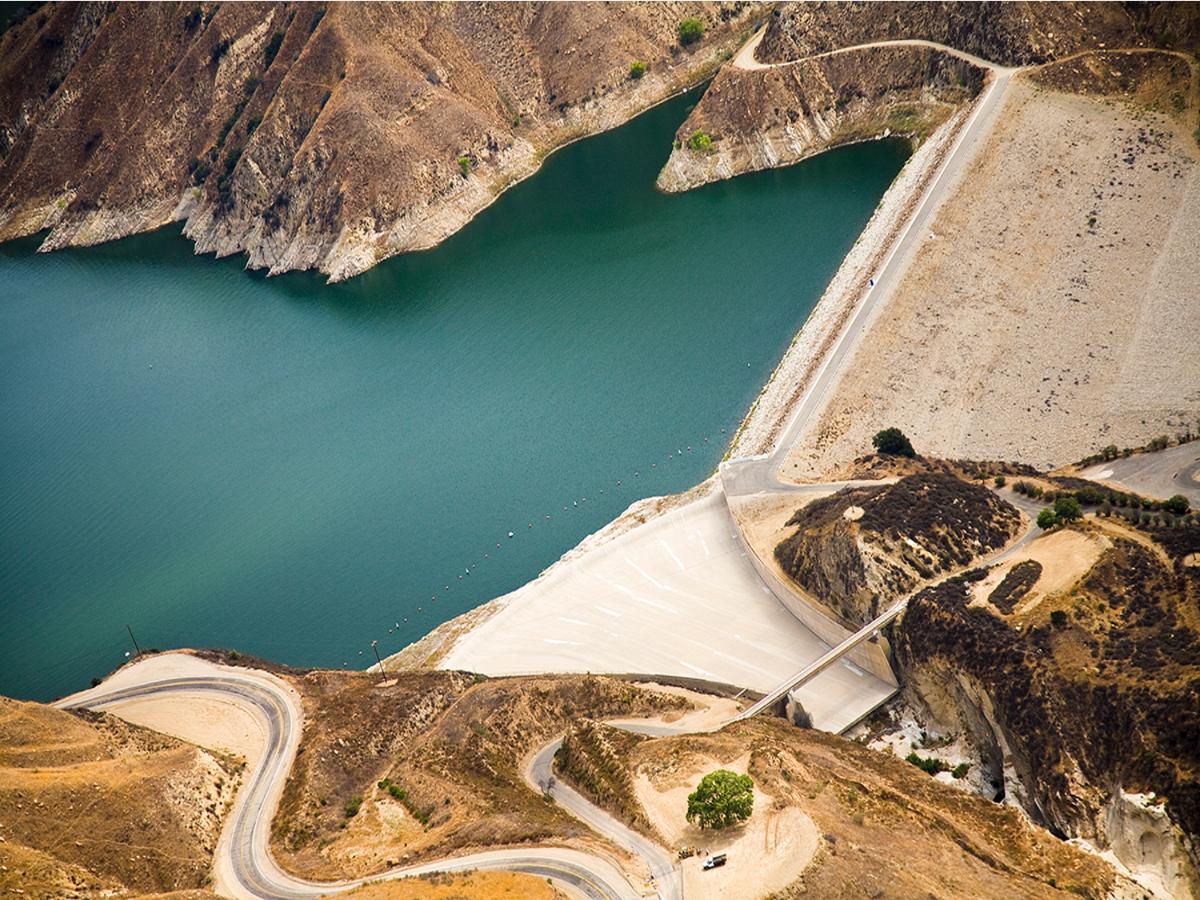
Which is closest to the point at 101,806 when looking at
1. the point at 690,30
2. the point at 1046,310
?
the point at 1046,310

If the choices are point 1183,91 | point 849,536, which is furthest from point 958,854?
point 1183,91

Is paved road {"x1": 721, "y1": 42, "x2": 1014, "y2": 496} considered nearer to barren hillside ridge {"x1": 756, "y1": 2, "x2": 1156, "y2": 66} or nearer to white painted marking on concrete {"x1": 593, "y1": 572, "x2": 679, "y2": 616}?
barren hillside ridge {"x1": 756, "y1": 2, "x2": 1156, "y2": 66}

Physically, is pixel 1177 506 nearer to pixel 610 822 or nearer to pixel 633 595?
pixel 633 595

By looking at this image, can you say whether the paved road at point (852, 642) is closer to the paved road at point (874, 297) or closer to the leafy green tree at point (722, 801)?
the leafy green tree at point (722, 801)

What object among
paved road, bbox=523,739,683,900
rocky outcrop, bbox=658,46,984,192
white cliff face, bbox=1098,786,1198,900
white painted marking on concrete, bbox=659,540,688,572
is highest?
rocky outcrop, bbox=658,46,984,192

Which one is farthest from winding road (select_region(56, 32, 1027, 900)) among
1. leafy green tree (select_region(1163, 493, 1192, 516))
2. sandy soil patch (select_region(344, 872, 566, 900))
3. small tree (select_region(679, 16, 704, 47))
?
small tree (select_region(679, 16, 704, 47))

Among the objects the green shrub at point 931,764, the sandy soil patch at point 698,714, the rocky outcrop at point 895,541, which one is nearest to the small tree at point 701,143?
the rocky outcrop at point 895,541
